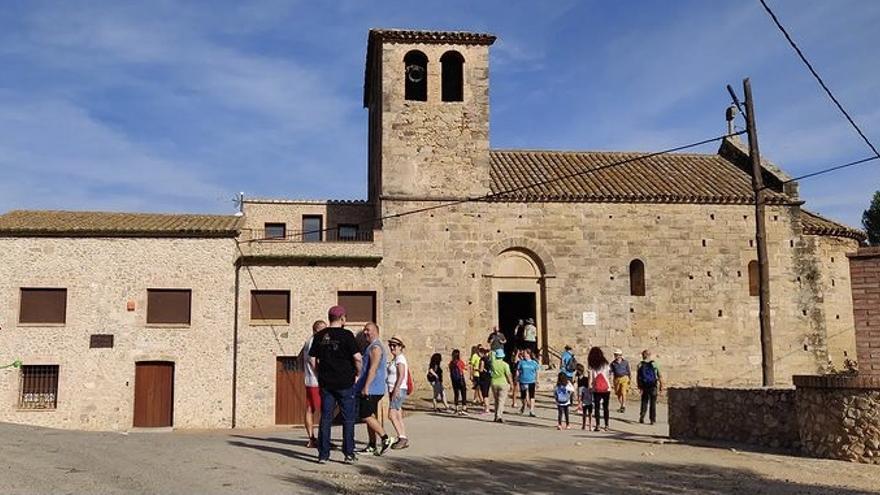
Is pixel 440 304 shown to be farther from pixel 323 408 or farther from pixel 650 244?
pixel 323 408

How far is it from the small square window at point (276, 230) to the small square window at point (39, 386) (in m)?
7.96

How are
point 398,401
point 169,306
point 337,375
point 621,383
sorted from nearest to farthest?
point 337,375
point 398,401
point 621,383
point 169,306

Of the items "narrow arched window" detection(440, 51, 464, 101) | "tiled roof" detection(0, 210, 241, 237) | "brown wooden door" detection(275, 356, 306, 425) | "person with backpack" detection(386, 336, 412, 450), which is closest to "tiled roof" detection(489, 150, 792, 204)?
"narrow arched window" detection(440, 51, 464, 101)

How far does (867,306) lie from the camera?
12.1 meters

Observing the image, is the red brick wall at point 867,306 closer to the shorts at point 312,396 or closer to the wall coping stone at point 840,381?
the wall coping stone at point 840,381

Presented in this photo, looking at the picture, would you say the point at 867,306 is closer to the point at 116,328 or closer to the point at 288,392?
the point at 288,392

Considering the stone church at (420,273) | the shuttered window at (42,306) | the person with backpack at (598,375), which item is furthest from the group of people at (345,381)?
the shuttered window at (42,306)

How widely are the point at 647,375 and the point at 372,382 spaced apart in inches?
356

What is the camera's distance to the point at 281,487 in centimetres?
885

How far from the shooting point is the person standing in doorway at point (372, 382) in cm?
1081

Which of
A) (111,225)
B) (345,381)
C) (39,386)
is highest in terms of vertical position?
(111,225)

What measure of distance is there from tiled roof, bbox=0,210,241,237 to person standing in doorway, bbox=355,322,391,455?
1343 cm

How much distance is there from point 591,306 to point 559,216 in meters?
3.13

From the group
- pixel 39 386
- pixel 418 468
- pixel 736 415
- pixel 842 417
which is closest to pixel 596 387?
pixel 736 415
